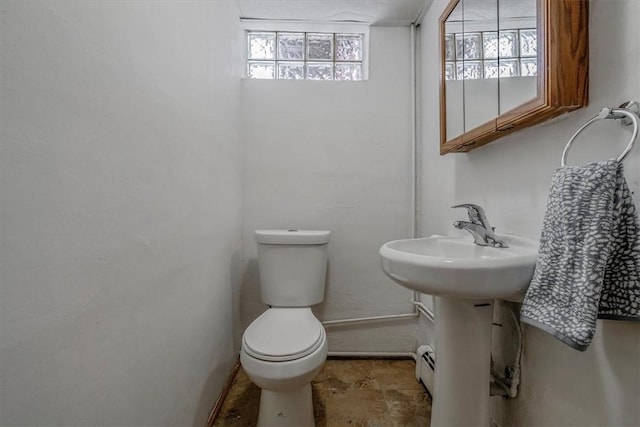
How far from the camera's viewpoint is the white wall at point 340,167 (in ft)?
5.97

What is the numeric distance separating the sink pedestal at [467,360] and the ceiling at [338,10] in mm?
1608

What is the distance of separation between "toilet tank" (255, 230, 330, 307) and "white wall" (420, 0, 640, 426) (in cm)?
80

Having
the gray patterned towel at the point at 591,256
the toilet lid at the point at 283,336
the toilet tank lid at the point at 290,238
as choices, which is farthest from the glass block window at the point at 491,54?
the toilet lid at the point at 283,336

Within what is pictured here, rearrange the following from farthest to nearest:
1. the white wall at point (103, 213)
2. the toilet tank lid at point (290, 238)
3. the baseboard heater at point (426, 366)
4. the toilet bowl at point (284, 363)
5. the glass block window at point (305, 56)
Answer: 1. the glass block window at point (305, 56)
2. the toilet tank lid at point (290, 238)
3. the baseboard heater at point (426, 366)
4. the toilet bowl at point (284, 363)
5. the white wall at point (103, 213)

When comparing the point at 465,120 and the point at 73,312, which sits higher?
the point at 465,120

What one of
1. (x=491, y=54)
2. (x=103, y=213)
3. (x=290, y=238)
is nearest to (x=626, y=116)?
(x=491, y=54)

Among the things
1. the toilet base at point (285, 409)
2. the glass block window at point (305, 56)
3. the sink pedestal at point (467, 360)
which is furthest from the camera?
the glass block window at point (305, 56)

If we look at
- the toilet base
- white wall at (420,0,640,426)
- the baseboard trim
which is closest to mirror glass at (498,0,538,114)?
white wall at (420,0,640,426)

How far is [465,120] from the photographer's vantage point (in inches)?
47.3

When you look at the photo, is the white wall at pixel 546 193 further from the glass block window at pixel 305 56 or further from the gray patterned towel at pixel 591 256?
the glass block window at pixel 305 56

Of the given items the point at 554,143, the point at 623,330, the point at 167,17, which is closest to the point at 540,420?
the point at 623,330

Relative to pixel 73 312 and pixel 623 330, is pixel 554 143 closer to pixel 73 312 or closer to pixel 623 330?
pixel 623 330

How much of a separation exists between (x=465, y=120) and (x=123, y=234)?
1239mm

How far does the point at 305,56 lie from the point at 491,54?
4.03ft
